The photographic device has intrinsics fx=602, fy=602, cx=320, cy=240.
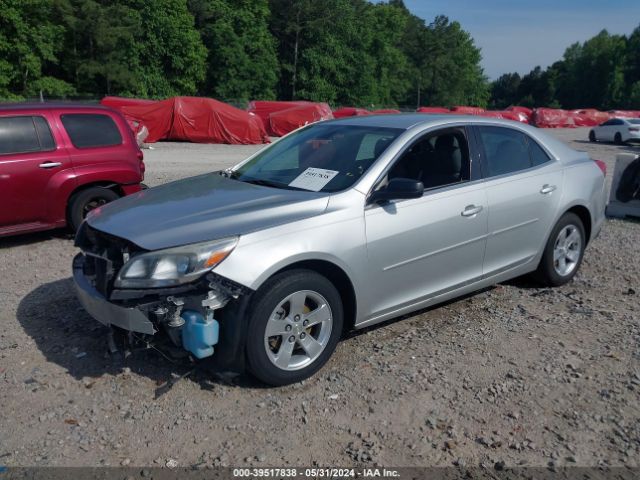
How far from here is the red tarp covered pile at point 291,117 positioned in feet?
98.2

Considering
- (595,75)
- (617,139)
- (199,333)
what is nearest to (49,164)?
(199,333)

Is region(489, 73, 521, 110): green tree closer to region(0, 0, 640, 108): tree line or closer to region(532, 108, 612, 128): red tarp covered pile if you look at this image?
region(0, 0, 640, 108): tree line

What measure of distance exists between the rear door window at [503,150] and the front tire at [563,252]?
0.72 meters

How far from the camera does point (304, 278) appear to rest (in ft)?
12.1

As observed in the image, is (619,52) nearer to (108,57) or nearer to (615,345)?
(108,57)

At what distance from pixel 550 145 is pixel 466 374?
2.65 metres

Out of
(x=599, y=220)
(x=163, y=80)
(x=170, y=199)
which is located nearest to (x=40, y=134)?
(x=170, y=199)

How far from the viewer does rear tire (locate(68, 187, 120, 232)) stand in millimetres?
7168

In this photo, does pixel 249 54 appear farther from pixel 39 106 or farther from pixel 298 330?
pixel 298 330

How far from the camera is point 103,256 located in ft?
12.7

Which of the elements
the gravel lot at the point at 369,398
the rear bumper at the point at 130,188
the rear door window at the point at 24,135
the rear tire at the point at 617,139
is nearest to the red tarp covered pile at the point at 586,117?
the rear tire at the point at 617,139

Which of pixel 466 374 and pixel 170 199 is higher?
pixel 170 199

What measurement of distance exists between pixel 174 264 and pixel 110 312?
524 millimetres

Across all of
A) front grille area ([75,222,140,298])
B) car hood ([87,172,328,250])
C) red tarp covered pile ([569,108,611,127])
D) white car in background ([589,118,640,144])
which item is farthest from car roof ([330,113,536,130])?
red tarp covered pile ([569,108,611,127])
